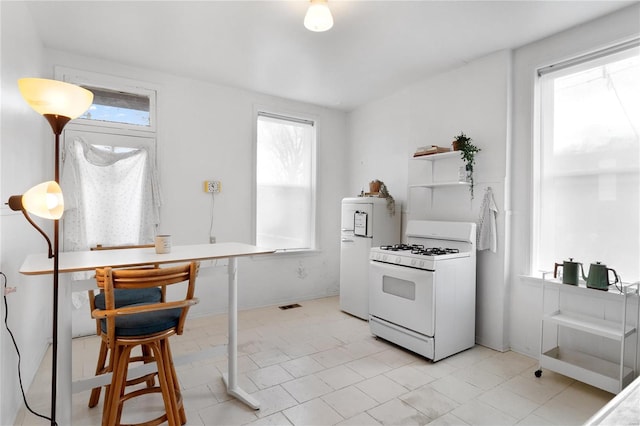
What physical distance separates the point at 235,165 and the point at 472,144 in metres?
2.63

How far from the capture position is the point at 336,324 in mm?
3723

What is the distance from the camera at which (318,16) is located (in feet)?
7.02

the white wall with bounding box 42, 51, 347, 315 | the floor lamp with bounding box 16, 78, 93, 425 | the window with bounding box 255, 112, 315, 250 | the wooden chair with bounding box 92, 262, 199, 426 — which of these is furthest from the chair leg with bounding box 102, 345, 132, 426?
the window with bounding box 255, 112, 315, 250

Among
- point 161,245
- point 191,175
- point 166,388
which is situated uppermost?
point 191,175

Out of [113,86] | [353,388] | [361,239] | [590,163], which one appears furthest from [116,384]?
[590,163]

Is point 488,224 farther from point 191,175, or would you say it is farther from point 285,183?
point 191,175

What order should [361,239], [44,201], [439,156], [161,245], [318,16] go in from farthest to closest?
[361,239]
[439,156]
[318,16]
[161,245]
[44,201]

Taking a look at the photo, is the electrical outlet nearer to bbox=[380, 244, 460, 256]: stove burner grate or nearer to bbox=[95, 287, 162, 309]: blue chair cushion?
bbox=[95, 287, 162, 309]: blue chair cushion

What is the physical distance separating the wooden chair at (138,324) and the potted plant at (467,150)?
8.51 ft

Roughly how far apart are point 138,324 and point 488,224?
2878mm

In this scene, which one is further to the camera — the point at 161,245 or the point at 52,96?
the point at 161,245

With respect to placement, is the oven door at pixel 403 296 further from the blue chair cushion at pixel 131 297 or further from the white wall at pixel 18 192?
the white wall at pixel 18 192

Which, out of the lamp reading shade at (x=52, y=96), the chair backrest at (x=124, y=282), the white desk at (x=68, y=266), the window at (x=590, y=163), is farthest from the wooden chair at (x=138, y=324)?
the window at (x=590, y=163)

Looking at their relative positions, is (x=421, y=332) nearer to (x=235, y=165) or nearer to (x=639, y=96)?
(x=639, y=96)
